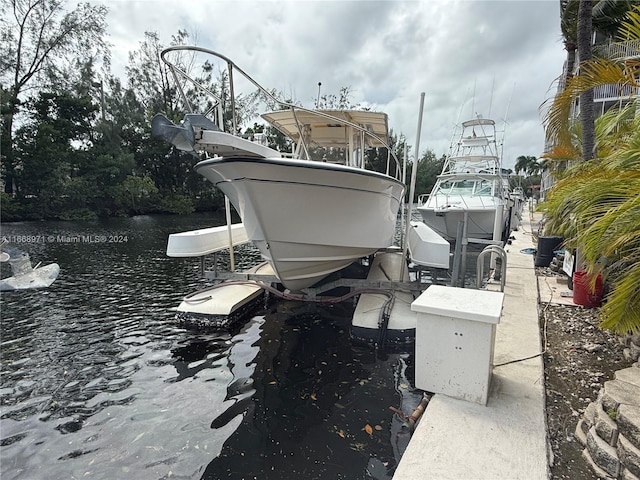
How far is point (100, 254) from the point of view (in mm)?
12125

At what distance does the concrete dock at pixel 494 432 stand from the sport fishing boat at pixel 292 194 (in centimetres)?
273

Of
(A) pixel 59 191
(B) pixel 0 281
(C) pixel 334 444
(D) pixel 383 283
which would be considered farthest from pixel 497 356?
(A) pixel 59 191

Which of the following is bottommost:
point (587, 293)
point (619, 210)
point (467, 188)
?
point (587, 293)

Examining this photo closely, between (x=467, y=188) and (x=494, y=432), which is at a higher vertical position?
(x=467, y=188)

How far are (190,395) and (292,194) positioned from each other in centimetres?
269

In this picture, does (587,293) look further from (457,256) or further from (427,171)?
(427,171)

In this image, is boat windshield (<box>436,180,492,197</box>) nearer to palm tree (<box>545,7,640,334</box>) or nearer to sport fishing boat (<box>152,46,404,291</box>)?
sport fishing boat (<box>152,46,404,291</box>)

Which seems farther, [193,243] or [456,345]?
[193,243]

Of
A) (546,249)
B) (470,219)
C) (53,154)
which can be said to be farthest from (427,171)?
(546,249)

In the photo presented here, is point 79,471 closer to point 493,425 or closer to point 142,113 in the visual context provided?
point 493,425

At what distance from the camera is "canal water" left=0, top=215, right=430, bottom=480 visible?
2.93 m

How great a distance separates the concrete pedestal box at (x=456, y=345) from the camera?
2598 mm

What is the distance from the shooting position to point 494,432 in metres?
2.33

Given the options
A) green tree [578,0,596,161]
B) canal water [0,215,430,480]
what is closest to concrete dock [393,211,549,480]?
canal water [0,215,430,480]
